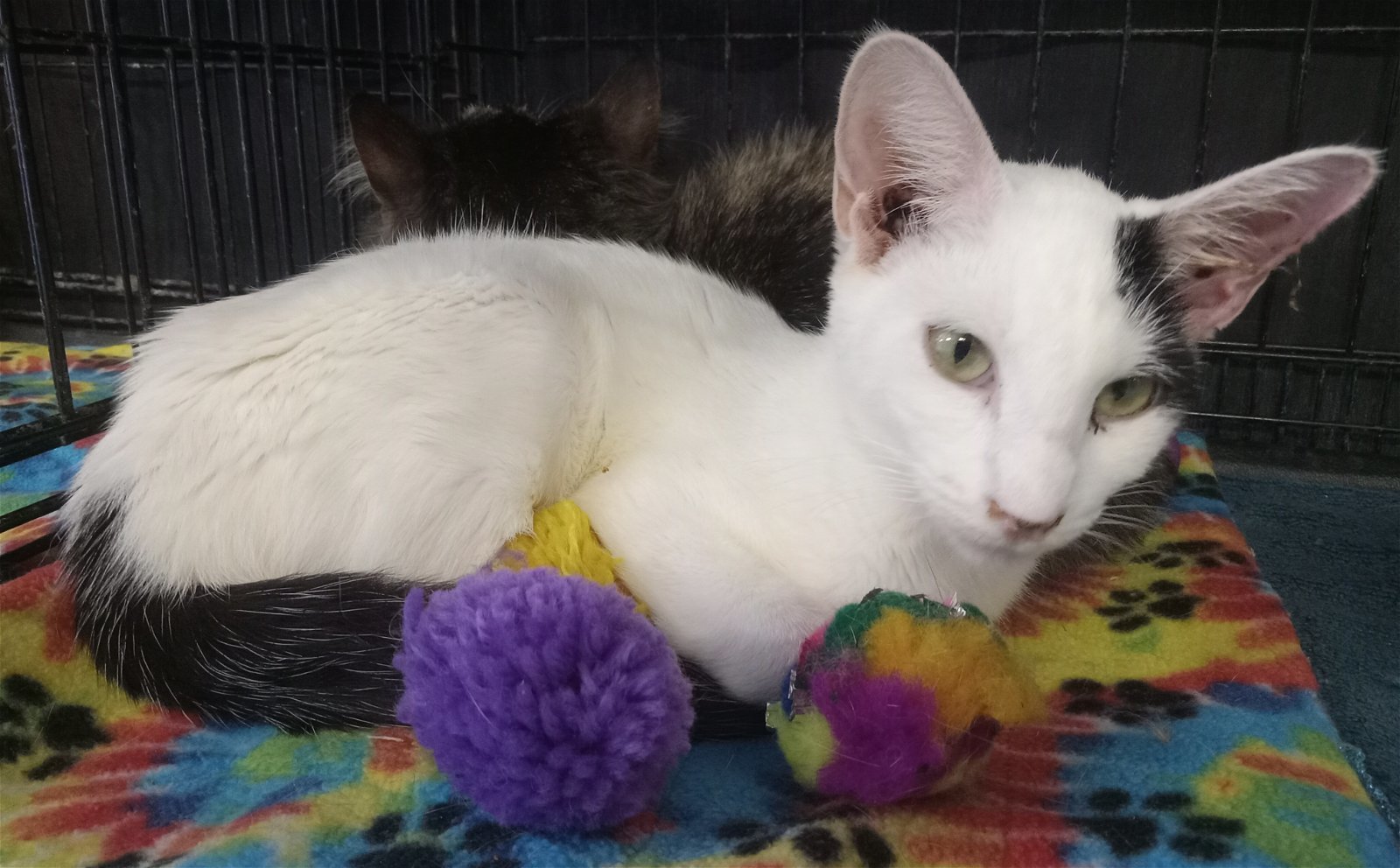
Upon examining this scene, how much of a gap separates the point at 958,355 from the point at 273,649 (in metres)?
0.77

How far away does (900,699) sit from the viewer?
752 mm

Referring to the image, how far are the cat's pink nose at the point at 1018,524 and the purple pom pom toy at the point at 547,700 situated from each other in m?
0.32

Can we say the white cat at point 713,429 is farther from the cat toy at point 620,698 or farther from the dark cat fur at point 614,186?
the dark cat fur at point 614,186

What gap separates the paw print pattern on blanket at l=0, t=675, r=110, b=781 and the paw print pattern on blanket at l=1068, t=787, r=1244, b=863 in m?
1.06

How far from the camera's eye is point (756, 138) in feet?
7.20

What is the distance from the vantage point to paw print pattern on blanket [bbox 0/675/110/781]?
0.98 metres

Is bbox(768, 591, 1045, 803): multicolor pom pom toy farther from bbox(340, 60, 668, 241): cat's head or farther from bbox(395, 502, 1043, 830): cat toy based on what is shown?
bbox(340, 60, 668, 241): cat's head

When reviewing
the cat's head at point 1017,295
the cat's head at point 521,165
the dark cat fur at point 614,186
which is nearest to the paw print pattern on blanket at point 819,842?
the cat's head at point 1017,295

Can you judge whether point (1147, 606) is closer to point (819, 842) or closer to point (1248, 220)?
point (1248, 220)

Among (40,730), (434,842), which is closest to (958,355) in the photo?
(434,842)

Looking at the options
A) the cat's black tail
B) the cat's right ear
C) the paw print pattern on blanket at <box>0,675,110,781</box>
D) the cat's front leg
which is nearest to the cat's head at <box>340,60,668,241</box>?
the cat's right ear

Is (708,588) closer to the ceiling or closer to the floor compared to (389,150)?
closer to the floor

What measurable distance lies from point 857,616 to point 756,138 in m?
1.63

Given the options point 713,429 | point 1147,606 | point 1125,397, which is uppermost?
point 1125,397
